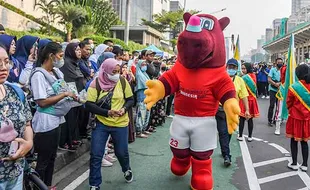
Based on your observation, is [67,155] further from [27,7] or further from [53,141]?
[27,7]

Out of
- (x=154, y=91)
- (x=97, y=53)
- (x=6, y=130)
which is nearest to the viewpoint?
(x=6, y=130)

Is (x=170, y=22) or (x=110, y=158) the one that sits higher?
(x=170, y=22)

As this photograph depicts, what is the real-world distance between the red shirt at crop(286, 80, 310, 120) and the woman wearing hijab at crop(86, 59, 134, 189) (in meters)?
2.72

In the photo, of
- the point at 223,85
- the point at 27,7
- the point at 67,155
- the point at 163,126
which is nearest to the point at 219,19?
the point at 223,85

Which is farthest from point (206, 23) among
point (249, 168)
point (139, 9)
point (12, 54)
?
point (139, 9)

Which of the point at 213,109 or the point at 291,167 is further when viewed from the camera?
the point at 291,167

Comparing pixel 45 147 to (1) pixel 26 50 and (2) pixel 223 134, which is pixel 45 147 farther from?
(2) pixel 223 134

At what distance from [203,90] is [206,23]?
826mm

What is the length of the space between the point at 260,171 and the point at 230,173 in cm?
54

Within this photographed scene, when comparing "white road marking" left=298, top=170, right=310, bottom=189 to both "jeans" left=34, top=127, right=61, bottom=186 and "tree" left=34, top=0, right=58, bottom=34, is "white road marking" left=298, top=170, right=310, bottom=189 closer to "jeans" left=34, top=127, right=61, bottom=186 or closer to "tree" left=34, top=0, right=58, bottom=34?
"jeans" left=34, top=127, right=61, bottom=186

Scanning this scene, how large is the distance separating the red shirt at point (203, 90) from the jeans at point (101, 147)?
816 mm

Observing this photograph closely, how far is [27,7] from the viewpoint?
1011 inches

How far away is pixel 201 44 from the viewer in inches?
157

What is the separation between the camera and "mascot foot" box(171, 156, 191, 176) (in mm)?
4633
